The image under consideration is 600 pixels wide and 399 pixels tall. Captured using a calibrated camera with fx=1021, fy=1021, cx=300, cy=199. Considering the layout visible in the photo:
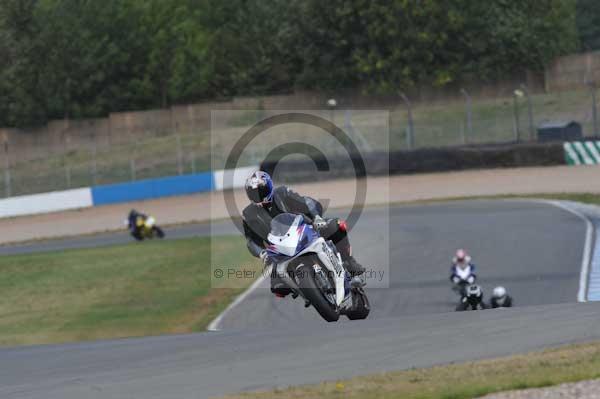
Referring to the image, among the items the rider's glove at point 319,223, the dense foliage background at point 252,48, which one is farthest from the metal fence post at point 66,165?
the rider's glove at point 319,223

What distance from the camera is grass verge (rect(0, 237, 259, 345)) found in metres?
17.3

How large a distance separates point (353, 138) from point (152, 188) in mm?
7692

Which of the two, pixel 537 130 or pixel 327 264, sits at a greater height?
pixel 537 130

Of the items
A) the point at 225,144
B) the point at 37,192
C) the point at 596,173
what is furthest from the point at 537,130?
the point at 37,192

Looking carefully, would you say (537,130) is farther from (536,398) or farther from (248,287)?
(536,398)

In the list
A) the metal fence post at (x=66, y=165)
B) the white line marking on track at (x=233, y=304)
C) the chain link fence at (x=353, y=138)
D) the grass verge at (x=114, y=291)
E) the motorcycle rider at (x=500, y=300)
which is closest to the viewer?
the motorcycle rider at (x=500, y=300)

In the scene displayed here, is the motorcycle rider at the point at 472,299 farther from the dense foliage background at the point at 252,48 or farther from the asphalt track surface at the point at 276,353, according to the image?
the dense foliage background at the point at 252,48

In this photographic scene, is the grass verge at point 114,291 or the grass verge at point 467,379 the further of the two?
the grass verge at point 114,291

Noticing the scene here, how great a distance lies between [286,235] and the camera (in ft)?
32.5

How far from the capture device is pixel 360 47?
5281cm

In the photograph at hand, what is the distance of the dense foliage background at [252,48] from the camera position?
51219mm

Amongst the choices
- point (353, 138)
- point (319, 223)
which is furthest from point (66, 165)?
point (319, 223)

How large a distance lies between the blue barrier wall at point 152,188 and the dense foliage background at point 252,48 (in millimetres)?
15140

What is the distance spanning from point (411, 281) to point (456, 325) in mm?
9299
